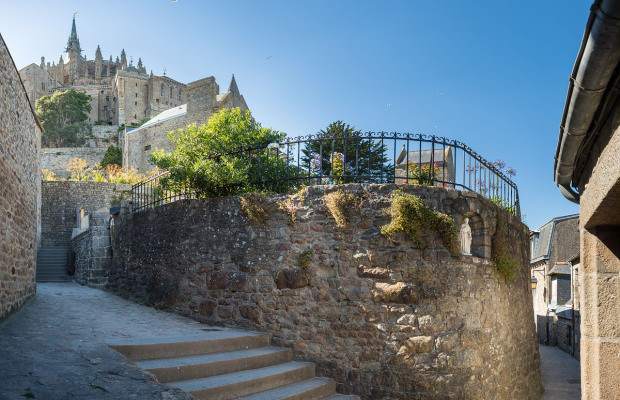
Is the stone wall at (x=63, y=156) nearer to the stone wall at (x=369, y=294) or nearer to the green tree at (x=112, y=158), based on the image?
the green tree at (x=112, y=158)

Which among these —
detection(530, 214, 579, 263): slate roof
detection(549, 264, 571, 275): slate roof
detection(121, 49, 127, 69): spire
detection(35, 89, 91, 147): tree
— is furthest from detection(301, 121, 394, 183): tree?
detection(121, 49, 127, 69): spire

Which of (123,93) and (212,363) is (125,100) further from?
(212,363)

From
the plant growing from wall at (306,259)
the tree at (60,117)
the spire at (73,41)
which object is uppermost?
the spire at (73,41)

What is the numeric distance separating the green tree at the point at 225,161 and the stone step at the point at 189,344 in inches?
98.5

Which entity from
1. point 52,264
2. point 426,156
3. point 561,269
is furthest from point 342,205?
point 561,269

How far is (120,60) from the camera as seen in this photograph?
8881 centimetres

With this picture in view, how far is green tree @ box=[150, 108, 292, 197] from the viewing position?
831 centimetres

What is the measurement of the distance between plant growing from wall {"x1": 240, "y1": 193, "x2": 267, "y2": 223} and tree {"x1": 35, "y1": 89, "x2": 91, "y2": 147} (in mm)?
53823

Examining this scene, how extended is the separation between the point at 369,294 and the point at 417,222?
4.01 ft

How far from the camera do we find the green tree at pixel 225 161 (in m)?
8.31

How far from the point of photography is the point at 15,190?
773cm

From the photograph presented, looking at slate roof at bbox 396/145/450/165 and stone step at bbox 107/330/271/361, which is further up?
slate roof at bbox 396/145/450/165

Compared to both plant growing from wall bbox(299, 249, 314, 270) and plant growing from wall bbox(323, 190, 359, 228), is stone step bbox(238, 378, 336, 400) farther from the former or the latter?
plant growing from wall bbox(323, 190, 359, 228)

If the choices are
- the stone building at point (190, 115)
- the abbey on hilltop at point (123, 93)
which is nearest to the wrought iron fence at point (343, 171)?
the stone building at point (190, 115)
